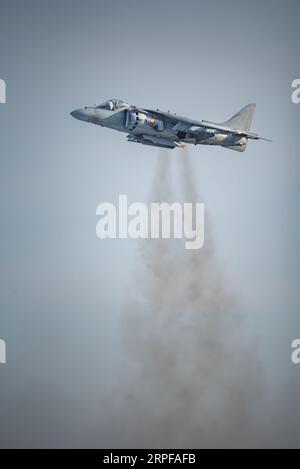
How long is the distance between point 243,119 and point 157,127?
5474mm

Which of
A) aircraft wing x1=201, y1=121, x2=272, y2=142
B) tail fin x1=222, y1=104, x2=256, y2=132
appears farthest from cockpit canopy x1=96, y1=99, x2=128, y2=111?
tail fin x1=222, y1=104, x2=256, y2=132

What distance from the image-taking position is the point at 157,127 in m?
26.6

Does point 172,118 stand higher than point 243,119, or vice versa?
point 243,119

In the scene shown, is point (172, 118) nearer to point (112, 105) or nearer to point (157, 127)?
point (157, 127)

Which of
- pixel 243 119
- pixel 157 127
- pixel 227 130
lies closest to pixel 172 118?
pixel 157 127

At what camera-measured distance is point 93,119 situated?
1022 inches

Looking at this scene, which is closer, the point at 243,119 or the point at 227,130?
the point at 227,130

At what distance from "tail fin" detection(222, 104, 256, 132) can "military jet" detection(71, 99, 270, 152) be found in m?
2.12

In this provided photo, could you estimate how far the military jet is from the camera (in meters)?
26.0

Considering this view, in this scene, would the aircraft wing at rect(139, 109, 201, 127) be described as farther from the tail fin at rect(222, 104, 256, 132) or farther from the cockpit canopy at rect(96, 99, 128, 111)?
the tail fin at rect(222, 104, 256, 132)

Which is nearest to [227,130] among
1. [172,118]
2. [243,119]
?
[172,118]
